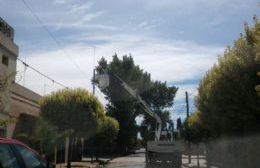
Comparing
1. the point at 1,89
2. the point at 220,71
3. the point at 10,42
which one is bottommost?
the point at 1,89

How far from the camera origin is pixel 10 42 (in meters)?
29.0

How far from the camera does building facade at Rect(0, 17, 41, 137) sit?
27.7 m

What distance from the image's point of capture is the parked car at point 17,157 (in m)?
7.10

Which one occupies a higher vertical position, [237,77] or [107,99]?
[107,99]

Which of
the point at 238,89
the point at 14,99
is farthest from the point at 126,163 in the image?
the point at 238,89

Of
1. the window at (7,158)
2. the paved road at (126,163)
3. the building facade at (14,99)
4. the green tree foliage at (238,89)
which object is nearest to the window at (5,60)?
the building facade at (14,99)

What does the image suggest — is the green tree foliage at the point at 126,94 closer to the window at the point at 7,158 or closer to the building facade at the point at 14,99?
the building facade at the point at 14,99

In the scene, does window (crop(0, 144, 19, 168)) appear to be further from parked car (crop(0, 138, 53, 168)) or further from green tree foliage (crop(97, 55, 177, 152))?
green tree foliage (crop(97, 55, 177, 152))

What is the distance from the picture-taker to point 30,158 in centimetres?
818

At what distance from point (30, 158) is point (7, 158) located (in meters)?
1.02

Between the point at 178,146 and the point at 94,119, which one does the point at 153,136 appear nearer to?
the point at 178,146

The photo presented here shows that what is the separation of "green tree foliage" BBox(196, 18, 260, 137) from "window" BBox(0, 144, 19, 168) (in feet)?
34.0

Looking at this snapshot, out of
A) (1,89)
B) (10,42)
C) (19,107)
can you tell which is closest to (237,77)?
(1,89)

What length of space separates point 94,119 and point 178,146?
5882 millimetres
